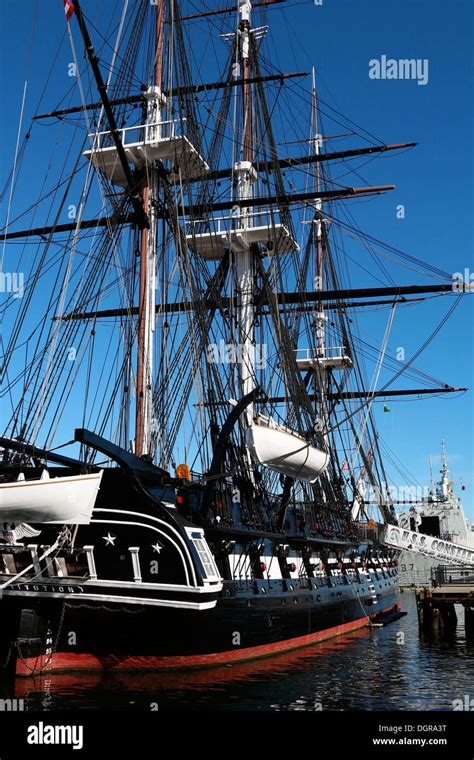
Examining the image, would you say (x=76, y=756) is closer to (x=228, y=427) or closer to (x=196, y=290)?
(x=228, y=427)

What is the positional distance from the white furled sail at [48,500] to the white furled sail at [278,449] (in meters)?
5.98

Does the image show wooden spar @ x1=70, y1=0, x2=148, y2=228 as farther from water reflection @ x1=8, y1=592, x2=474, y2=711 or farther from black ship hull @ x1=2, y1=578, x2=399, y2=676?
water reflection @ x1=8, y1=592, x2=474, y2=711

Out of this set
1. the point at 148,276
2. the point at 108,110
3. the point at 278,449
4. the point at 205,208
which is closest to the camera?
the point at 278,449

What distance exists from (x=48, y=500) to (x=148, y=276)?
32.0 feet

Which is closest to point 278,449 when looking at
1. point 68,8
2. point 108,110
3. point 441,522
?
point 108,110

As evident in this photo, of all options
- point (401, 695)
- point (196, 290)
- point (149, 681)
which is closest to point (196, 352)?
point (196, 290)

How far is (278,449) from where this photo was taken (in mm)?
19969

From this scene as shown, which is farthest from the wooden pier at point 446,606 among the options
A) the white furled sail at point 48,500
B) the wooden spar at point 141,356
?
the white furled sail at point 48,500

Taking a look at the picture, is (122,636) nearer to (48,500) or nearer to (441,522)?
(48,500)

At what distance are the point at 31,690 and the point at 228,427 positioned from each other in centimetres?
824

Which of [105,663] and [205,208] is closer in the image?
[105,663]

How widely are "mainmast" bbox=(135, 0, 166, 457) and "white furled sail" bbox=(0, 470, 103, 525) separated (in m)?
4.08

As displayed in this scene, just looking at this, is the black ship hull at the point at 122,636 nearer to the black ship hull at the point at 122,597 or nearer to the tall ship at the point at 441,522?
the black ship hull at the point at 122,597

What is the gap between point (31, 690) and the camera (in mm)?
16078
